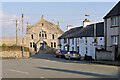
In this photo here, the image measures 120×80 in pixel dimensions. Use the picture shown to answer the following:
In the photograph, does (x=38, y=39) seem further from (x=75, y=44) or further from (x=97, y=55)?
(x=97, y=55)

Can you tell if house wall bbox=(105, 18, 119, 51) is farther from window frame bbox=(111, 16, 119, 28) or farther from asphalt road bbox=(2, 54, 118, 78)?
asphalt road bbox=(2, 54, 118, 78)

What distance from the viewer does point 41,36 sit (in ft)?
217

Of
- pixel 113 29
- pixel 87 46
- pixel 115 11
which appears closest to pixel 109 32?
pixel 113 29

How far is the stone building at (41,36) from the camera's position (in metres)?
65.2

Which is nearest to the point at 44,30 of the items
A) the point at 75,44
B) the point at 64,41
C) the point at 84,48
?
the point at 64,41

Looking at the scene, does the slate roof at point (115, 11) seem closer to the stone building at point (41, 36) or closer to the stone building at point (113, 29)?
the stone building at point (113, 29)

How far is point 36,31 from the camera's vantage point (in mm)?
66000

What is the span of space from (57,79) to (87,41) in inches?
1161

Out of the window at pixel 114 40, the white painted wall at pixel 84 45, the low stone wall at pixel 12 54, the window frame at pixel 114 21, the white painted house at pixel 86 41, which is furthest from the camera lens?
the low stone wall at pixel 12 54

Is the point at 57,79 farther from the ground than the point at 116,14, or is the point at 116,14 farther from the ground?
the point at 116,14

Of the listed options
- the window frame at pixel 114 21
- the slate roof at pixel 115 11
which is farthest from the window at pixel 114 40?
the slate roof at pixel 115 11

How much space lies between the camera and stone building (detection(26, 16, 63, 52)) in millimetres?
65250

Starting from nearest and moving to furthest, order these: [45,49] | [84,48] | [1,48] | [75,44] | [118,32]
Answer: [118,32] < [1,48] < [84,48] < [75,44] < [45,49]

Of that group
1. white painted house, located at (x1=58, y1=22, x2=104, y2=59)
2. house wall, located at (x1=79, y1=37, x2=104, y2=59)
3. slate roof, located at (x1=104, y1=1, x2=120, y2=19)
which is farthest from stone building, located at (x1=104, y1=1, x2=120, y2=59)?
house wall, located at (x1=79, y1=37, x2=104, y2=59)
